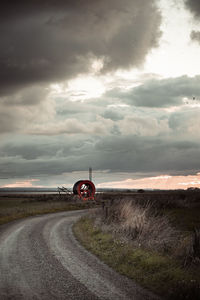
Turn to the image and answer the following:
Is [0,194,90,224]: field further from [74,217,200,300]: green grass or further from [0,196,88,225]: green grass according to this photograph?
[74,217,200,300]: green grass

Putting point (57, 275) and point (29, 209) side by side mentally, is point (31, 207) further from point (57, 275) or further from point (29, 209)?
point (57, 275)

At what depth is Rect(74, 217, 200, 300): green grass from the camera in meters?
6.89

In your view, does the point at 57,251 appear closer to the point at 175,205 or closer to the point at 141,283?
the point at 141,283

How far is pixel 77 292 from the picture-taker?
6742 millimetres

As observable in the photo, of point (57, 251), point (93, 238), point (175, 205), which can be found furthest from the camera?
point (175, 205)

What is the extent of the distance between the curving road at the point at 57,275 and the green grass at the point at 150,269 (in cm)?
44

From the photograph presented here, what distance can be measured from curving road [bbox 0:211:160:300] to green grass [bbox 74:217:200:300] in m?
0.44

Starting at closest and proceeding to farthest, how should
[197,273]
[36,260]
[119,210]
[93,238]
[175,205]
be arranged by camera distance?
[197,273], [36,260], [93,238], [119,210], [175,205]

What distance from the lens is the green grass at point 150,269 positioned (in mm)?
6895

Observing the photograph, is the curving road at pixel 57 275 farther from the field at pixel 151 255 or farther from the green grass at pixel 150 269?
the field at pixel 151 255

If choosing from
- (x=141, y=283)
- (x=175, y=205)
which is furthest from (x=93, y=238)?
(x=175, y=205)

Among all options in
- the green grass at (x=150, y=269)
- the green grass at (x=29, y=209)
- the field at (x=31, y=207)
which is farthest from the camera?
the field at (x=31, y=207)

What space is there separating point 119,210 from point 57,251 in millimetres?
7753

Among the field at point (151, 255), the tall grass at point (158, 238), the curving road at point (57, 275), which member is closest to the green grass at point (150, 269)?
the field at point (151, 255)
